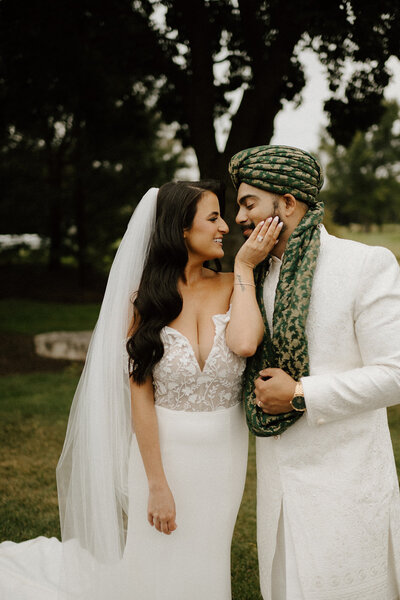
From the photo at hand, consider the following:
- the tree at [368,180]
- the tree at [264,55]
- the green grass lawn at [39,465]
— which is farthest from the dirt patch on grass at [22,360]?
the tree at [368,180]

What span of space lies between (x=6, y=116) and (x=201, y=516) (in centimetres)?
827

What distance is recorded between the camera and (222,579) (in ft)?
9.64

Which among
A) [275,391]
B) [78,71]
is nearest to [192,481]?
[275,391]

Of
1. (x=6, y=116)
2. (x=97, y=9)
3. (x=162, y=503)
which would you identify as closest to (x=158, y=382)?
(x=162, y=503)

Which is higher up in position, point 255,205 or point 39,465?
point 255,205

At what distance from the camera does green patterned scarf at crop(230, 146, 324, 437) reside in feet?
7.80

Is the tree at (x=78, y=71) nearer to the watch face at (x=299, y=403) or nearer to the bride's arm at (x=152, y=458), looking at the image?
the bride's arm at (x=152, y=458)

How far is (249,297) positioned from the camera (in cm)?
262

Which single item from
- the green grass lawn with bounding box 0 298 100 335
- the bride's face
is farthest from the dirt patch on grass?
the bride's face

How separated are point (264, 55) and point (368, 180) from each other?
139 ft

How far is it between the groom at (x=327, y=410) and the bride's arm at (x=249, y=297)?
101 mm

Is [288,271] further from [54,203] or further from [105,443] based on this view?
[54,203]

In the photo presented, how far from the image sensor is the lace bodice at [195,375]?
2.77 meters

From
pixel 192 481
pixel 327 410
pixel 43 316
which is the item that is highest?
pixel 327 410
